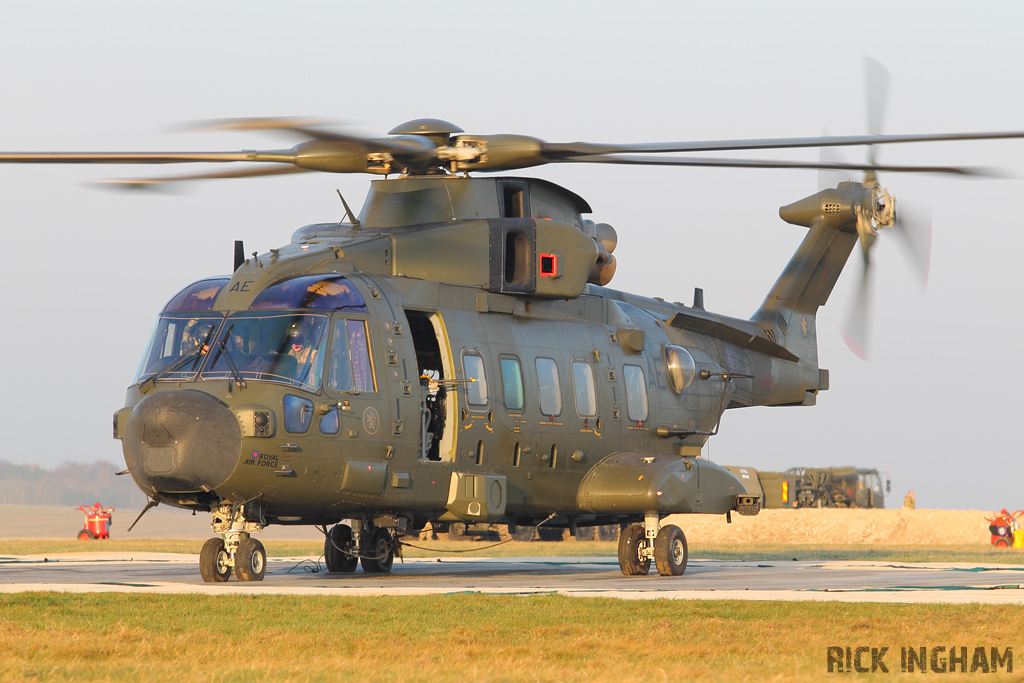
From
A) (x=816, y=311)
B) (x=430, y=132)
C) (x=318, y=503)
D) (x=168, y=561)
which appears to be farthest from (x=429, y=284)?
(x=816, y=311)

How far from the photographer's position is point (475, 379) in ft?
56.6

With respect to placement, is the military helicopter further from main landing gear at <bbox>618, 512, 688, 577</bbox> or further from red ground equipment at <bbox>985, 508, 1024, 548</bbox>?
red ground equipment at <bbox>985, 508, 1024, 548</bbox>

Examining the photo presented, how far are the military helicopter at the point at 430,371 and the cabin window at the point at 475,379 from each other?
0.02m

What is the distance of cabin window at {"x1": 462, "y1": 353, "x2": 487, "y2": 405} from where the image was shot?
1712 cm

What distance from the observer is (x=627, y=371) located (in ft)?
65.4

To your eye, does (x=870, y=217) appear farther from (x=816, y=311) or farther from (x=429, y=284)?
(x=429, y=284)

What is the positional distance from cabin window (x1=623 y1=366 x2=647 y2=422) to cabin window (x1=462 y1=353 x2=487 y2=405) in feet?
10.7

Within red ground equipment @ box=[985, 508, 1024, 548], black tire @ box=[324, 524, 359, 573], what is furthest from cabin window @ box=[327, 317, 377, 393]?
red ground equipment @ box=[985, 508, 1024, 548]

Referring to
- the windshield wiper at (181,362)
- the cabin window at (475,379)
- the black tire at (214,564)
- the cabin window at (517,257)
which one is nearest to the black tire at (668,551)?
the cabin window at (475,379)

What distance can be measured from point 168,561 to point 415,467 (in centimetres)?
797

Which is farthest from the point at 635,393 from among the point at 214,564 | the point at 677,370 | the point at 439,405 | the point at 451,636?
the point at 451,636

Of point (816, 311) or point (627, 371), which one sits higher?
point (816, 311)

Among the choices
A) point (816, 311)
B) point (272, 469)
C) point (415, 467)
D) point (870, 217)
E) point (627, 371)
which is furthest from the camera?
point (816, 311)

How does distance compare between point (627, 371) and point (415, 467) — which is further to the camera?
point (627, 371)
